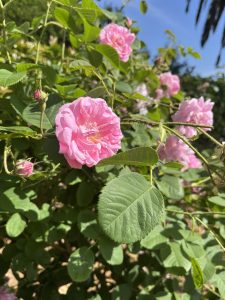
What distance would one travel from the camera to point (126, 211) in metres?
0.71

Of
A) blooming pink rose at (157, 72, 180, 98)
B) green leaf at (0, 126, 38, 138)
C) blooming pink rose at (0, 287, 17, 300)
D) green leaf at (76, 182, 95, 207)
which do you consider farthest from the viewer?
blooming pink rose at (157, 72, 180, 98)

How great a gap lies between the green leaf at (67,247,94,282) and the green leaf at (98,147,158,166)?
1.19ft

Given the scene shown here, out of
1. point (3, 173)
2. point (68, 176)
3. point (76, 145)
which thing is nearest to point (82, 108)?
point (76, 145)

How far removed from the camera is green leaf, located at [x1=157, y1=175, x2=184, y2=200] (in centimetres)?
129

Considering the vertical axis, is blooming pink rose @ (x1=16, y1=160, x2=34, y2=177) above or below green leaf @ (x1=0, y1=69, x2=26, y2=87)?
below

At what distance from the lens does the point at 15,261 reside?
4.05 ft

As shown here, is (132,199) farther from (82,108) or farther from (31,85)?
(31,85)

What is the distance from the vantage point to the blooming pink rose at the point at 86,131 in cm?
76

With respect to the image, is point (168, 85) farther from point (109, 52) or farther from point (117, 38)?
point (109, 52)

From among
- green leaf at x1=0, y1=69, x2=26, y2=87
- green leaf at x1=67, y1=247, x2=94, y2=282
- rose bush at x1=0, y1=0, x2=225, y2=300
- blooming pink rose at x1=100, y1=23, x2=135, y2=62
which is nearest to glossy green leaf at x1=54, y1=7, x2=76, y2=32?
rose bush at x1=0, y1=0, x2=225, y2=300

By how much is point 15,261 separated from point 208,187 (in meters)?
0.63

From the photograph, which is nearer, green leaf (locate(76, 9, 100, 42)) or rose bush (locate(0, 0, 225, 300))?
rose bush (locate(0, 0, 225, 300))

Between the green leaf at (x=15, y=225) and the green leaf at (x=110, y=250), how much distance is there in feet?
0.61

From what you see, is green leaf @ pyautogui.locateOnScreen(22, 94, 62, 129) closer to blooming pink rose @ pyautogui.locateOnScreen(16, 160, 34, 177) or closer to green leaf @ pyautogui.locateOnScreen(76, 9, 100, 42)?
blooming pink rose @ pyautogui.locateOnScreen(16, 160, 34, 177)
